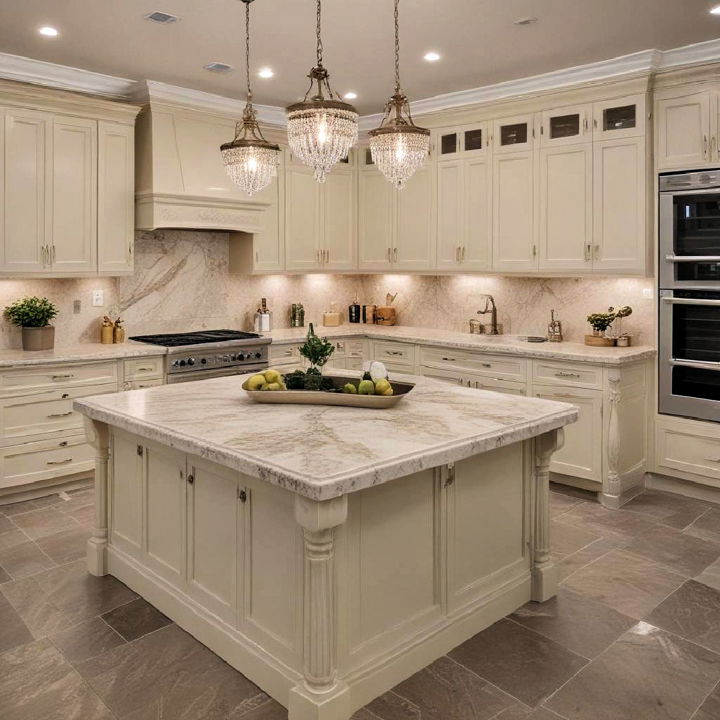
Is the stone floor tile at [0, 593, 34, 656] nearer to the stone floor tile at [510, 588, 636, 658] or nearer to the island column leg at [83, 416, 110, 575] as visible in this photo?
the island column leg at [83, 416, 110, 575]

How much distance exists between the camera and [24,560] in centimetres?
376

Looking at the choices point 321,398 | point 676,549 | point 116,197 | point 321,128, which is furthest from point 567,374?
point 116,197

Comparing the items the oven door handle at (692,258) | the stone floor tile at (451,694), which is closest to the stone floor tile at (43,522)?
the stone floor tile at (451,694)

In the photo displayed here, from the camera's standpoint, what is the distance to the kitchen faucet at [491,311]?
6000 millimetres

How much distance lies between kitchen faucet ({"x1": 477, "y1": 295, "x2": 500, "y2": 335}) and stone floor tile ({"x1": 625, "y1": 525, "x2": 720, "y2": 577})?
2.24 metres

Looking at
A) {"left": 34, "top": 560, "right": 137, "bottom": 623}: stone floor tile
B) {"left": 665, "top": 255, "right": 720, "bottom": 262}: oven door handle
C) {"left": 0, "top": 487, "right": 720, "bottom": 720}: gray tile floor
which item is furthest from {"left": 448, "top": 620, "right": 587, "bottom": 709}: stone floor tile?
{"left": 665, "top": 255, "right": 720, "bottom": 262}: oven door handle

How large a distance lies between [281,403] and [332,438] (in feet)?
2.13

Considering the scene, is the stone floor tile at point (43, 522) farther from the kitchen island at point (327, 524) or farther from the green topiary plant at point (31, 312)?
the green topiary plant at point (31, 312)

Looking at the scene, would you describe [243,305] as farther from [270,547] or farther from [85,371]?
[270,547]

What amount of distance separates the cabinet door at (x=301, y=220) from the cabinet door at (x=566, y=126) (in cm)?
210

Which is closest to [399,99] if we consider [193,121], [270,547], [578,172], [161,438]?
[161,438]

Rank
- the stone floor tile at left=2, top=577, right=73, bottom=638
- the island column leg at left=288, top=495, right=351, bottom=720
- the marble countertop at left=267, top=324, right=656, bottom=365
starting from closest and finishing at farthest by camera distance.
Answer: the island column leg at left=288, top=495, right=351, bottom=720 < the stone floor tile at left=2, top=577, right=73, bottom=638 < the marble countertop at left=267, top=324, right=656, bottom=365

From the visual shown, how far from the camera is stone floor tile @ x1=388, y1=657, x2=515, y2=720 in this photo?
8.11 ft

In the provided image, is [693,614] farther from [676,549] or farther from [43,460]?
[43,460]
